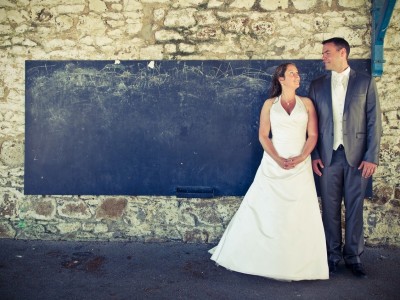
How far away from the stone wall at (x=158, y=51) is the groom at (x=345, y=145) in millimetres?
775

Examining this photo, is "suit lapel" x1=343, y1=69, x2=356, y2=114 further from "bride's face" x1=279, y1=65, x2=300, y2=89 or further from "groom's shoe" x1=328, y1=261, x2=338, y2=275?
"groom's shoe" x1=328, y1=261, x2=338, y2=275

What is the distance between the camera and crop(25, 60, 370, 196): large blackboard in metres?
4.52

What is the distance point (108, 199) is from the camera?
15.3ft

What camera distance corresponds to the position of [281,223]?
357 cm

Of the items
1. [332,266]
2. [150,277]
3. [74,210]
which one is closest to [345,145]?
[332,266]

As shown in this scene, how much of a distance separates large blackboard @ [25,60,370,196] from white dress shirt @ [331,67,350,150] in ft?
2.21

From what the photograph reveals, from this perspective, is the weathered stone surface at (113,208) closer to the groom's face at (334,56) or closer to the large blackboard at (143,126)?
the large blackboard at (143,126)

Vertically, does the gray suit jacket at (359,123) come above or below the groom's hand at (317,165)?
above

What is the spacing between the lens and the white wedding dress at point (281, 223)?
11.4ft

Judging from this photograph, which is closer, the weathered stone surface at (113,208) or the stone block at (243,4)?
the stone block at (243,4)

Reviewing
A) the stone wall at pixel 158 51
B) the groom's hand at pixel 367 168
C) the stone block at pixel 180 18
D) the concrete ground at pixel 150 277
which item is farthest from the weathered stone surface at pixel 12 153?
the groom's hand at pixel 367 168

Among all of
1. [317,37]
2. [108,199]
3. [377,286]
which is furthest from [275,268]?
[317,37]

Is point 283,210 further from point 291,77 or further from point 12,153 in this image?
point 12,153

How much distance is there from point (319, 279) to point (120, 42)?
3445 mm
